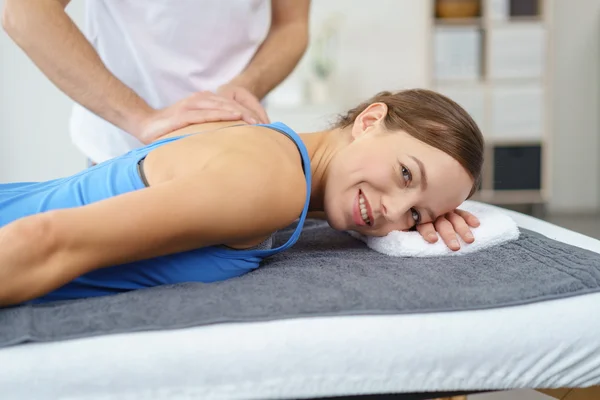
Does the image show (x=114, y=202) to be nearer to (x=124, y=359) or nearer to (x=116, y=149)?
(x=124, y=359)

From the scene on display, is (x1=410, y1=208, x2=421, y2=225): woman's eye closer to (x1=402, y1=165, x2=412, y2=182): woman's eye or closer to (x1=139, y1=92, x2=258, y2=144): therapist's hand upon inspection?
(x1=402, y1=165, x2=412, y2=182): woman's eye

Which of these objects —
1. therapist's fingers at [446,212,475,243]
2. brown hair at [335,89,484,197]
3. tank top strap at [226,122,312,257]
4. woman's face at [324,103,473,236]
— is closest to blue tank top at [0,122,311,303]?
tank top strap at [226,122,312,257]

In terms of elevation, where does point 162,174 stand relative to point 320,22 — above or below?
below

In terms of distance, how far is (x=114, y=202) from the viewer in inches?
41.1

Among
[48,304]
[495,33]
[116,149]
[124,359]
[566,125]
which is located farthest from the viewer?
[566,125]

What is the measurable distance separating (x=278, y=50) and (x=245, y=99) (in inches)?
14.7

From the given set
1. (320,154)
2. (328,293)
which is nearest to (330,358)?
(328,293)

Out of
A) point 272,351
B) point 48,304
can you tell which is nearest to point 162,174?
point 48,304

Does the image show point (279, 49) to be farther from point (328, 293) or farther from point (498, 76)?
point (498, 76)

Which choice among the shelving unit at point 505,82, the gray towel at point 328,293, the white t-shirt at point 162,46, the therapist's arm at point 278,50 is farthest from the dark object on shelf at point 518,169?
the gray towel at point 328,293

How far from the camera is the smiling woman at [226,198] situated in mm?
1036

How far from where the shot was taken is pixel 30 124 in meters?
3.97

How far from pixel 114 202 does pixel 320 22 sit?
4.66m

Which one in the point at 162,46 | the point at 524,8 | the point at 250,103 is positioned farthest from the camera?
the point at 524,8
